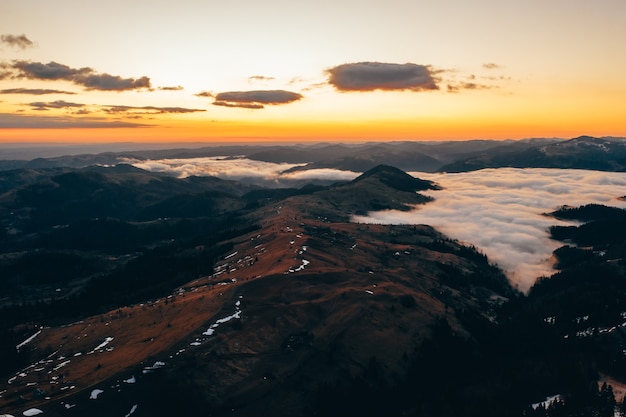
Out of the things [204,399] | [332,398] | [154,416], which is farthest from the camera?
[332,398]

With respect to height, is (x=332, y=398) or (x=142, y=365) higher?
(x=142, y=365)

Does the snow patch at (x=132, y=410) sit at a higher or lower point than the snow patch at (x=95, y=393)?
lower

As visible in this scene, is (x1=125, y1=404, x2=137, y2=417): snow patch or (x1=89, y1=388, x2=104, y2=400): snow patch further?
(x1=89, y1=388, x2=104, y2=400): snow patch

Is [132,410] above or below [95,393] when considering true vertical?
below

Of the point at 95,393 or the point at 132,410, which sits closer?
the point at 132,410

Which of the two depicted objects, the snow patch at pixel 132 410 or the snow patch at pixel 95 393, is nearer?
the snow patch at pixel 132 410

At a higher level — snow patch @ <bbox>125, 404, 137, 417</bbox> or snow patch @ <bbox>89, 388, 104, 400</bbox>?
snow patch @ <bbox>89, 388, 104, 400</bbox>

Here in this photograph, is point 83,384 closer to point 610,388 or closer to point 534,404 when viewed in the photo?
point 534,404

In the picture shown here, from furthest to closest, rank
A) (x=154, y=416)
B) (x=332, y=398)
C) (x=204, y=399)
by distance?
(x=332, y=398)
(x=204, y=399)
(x=154, y=416)

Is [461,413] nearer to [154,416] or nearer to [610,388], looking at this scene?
[610,388]

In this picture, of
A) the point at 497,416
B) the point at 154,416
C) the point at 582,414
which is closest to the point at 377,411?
the point at 497,416

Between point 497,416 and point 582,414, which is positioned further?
point 497,416
